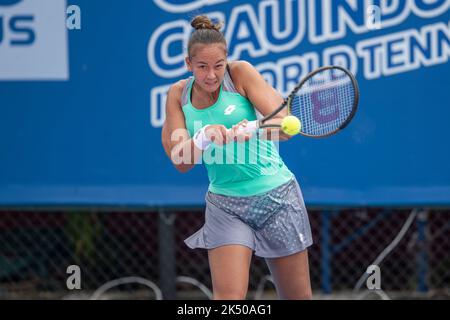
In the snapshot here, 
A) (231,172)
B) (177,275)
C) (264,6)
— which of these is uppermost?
(264,6)

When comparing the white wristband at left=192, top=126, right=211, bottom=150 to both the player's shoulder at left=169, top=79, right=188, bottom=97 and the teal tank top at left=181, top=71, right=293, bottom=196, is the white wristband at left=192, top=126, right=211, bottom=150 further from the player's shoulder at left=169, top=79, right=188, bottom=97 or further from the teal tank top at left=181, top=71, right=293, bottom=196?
the player's shoulder at left=169, top=79, right=188, bottom=97

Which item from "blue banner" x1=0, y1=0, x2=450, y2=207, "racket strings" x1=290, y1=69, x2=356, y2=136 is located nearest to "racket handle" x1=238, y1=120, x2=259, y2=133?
"racket strings" x1=290, y1=69, x2=356, y2=136

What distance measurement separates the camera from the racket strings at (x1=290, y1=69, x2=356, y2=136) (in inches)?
164

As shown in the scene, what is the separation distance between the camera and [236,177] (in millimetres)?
4020

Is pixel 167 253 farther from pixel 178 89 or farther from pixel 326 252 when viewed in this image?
pixel 178 89

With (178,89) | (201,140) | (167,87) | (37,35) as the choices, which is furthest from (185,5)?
(201,140)

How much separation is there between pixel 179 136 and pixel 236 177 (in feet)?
1.00

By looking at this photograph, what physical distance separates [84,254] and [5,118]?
101 centimetres

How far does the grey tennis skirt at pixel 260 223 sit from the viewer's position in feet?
13.0

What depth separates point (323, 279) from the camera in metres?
5.82

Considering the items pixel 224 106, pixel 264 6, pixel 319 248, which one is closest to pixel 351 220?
pixel 319 248

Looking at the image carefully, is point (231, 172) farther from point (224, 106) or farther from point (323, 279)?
point (323, 279)

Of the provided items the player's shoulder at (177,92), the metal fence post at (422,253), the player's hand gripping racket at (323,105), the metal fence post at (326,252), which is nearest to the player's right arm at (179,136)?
the player's shoulder at (177,92)

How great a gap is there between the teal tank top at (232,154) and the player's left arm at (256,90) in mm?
34
